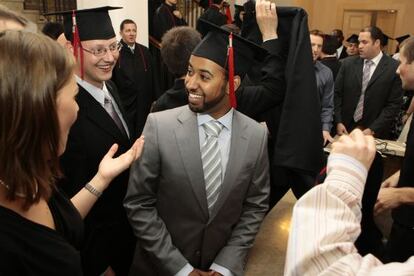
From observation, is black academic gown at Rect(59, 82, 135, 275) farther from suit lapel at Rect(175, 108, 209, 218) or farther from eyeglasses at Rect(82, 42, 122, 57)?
suit lapel at Rect(175, 108, 209, 218)

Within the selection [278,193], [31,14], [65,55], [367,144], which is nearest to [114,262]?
[278,193]

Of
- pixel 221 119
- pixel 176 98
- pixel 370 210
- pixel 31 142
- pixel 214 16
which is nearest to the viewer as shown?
pixel 31 142

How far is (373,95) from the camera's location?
13.9 feet

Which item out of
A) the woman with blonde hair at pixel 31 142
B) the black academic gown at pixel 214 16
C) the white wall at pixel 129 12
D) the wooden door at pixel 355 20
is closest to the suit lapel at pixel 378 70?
the black academic gown at pixel 214 16

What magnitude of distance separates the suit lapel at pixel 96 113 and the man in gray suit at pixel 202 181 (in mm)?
272

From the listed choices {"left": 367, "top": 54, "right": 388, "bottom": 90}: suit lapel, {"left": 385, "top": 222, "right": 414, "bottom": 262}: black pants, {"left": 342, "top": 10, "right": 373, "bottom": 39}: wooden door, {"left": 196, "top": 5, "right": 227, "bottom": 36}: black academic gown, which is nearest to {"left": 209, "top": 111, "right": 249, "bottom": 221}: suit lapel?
{"left": 385, "top": 222, "right": 414, "bottom": 262}: black pants

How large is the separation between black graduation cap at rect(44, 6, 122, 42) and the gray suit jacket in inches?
28.8

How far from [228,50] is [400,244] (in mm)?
1443

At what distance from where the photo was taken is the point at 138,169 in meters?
1.63

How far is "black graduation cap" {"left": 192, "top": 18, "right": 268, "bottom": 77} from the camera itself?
1.69 m

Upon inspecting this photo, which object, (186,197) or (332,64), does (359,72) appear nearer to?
(332,64)

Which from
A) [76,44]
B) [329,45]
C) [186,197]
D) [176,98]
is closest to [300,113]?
[186,197]

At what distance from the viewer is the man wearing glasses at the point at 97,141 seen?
5.62 feet

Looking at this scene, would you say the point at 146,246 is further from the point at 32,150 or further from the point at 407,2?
the point at 407,2
